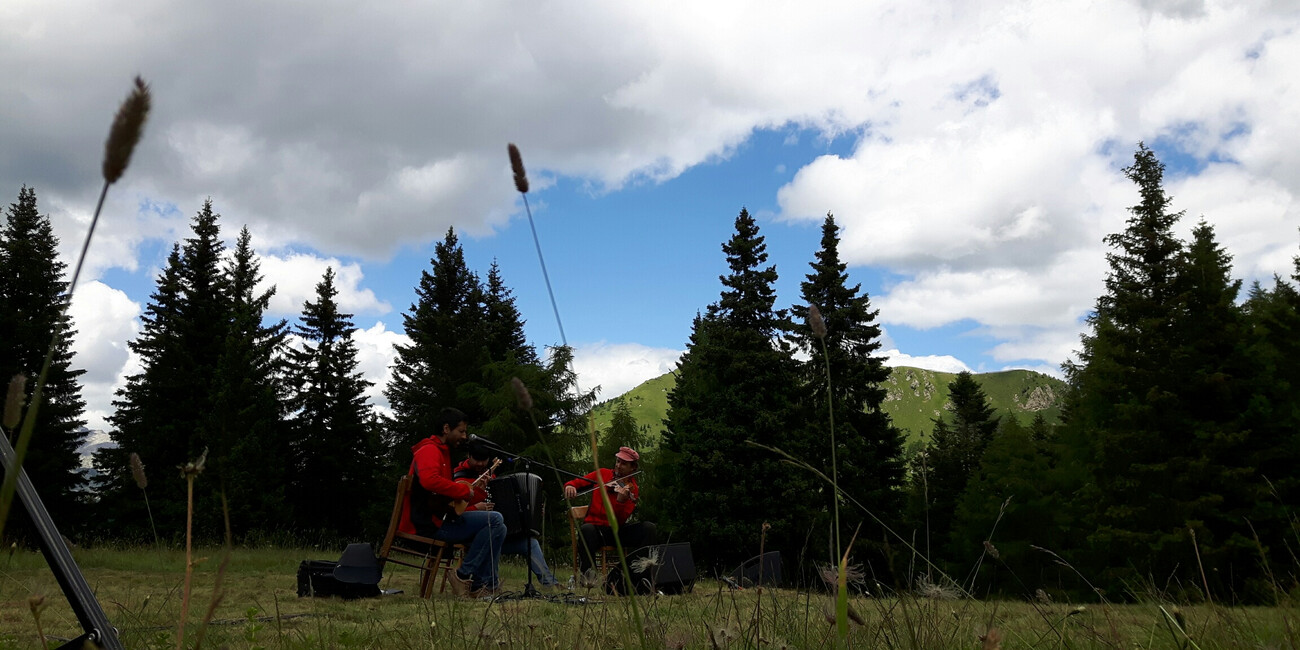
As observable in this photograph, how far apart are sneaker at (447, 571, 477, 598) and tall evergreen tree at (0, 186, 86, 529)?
27669 mm

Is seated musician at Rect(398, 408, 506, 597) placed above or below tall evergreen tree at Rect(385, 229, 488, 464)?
below

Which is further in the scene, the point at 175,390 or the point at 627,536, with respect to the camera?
the point at 175,390

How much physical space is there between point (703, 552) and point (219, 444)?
59.5ft

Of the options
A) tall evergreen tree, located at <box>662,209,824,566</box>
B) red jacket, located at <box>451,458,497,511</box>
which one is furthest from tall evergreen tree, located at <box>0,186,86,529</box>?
red jacket, located at <box>451,458,497,511</box>

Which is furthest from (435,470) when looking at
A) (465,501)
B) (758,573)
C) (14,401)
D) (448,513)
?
(14,401)

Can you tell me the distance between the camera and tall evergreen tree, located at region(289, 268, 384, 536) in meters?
36.3

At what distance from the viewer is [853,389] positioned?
3347 cm

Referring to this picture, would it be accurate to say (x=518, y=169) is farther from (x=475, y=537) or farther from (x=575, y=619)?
(x=475, y=537)

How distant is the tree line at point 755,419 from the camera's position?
2380 cm

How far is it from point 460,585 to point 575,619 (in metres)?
2.85

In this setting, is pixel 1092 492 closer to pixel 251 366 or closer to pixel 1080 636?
pixel 1080 636

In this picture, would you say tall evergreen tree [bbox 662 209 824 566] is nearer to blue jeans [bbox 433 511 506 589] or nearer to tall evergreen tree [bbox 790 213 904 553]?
tall evergreen tree [bbox 790 213 904 553]

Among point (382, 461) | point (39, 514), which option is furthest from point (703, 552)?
point (39, 514)

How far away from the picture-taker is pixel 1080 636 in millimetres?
2414
